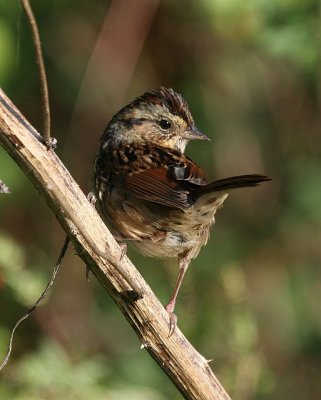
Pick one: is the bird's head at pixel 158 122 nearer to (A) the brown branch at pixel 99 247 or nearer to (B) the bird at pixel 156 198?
(B) the bird at pixel 156 198

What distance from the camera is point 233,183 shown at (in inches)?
137

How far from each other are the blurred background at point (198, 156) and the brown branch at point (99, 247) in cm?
238

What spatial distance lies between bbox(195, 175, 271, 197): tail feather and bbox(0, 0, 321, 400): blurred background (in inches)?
76.2

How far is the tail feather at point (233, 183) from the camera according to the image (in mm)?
3302

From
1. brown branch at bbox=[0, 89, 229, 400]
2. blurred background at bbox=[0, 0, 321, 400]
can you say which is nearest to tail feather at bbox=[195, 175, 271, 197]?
brown branch at bbox=[0, 89, 229, 400]

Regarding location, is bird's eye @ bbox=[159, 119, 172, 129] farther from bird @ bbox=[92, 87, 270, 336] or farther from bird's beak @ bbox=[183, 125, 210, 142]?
bird @ bbox=[92, 87, 270, 336]

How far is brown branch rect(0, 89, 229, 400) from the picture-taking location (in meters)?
2.85

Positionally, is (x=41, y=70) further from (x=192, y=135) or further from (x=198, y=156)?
(x=198, y=156)

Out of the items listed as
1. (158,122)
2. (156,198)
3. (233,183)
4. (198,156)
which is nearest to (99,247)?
(233,183)

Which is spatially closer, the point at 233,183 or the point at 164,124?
the point at 233,183

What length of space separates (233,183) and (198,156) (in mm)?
3418

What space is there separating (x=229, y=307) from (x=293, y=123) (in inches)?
87.9

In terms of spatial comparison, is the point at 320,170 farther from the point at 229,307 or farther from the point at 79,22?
the point at 79,22

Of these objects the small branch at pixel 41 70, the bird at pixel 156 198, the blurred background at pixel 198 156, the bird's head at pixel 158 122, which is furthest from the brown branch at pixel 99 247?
the blurred background at pixel 198 156
